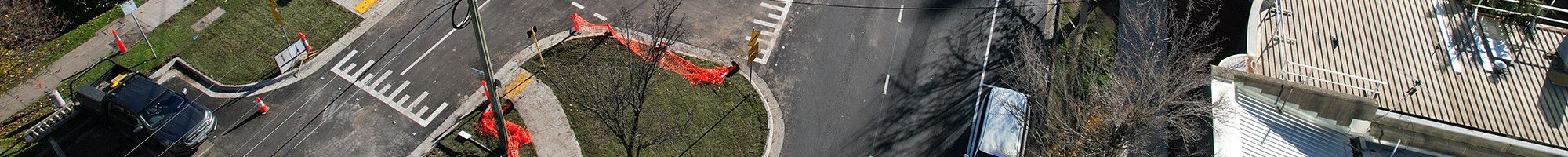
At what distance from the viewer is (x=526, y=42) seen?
35.6 m

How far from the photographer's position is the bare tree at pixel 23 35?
3045cm

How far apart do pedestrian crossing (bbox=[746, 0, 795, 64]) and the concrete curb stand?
900mm

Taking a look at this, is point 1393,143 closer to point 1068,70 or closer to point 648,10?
point 1068,70

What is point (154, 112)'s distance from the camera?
29938 mm

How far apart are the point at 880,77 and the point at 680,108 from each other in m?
6.38

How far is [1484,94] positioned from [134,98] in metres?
37.0

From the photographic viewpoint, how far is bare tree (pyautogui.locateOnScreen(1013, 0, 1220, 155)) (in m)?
29.3

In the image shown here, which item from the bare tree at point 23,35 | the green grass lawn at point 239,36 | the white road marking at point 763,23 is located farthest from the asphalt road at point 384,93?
the white road marking at point 763,23

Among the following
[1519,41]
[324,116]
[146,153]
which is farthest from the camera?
[1519,41]

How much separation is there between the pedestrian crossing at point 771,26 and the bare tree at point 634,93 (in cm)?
252

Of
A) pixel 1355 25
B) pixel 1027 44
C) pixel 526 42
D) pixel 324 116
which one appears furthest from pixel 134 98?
pixel 1355 25

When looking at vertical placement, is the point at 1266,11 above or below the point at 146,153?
above

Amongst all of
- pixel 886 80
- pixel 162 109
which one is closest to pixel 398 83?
pixel 162 109

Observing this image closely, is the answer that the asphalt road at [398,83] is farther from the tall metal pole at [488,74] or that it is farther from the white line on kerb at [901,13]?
the white line on kerb at [901,13]
